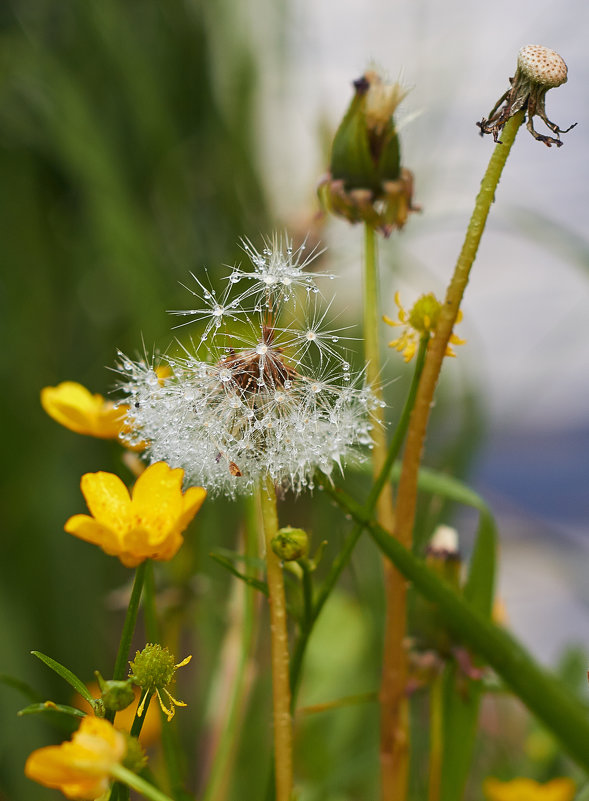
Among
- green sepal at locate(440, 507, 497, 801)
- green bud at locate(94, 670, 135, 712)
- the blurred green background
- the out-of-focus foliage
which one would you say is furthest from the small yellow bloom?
the out-of-focus foliage

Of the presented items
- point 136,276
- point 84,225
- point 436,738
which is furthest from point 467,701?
point 84,225

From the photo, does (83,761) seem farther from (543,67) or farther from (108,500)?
(543,67)

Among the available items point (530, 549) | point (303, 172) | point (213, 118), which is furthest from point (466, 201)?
point (530, 549)

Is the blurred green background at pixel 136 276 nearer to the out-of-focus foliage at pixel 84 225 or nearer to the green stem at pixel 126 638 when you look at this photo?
the out-of-focus foliage at pixel 84 225

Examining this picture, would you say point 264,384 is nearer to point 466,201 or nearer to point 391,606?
point 391,606

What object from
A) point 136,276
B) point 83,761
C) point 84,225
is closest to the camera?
point 83,761

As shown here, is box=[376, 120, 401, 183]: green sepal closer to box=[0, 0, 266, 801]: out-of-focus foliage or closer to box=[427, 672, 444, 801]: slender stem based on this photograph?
box=[427, 672, 444, 801]: slender stem

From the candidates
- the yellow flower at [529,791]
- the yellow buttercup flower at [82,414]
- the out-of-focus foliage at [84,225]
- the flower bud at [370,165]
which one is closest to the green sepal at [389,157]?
the flower bud at [370,165]
